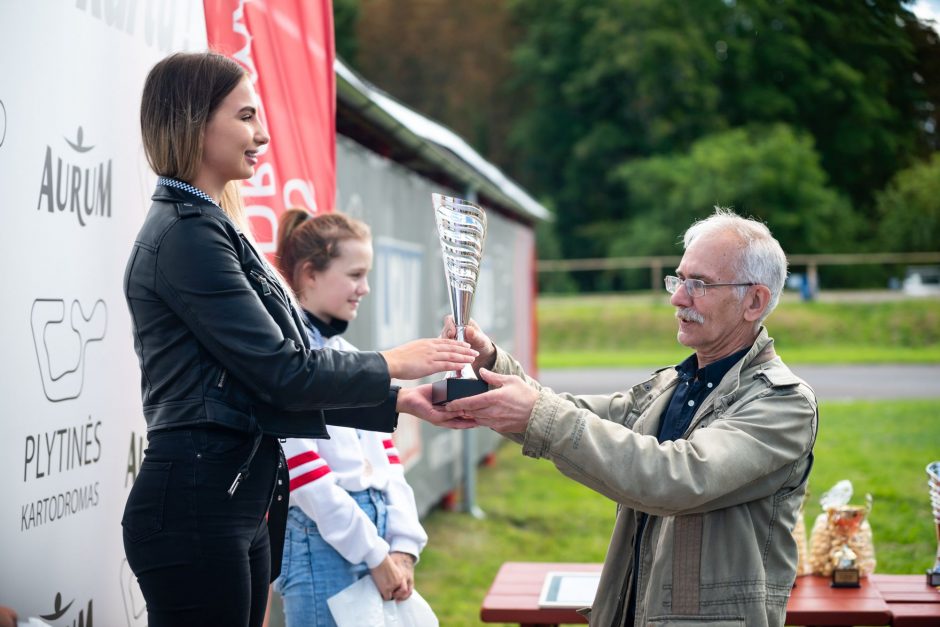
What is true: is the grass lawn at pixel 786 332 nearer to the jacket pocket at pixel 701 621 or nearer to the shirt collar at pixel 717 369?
the shirt collar at pixel 717 369

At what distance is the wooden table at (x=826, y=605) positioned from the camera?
3912 millimetres

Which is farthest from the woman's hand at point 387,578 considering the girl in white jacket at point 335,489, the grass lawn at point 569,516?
the grass lawn at point 569,516

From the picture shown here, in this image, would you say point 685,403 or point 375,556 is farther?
point 375,556

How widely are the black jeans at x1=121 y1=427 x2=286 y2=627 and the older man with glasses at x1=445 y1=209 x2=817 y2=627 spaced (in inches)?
26.0

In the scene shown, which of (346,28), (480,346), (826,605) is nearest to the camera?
(480,346)

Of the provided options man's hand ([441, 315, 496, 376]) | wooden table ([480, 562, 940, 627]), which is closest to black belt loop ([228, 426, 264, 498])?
man's hand ([441, 315, 496, 376])

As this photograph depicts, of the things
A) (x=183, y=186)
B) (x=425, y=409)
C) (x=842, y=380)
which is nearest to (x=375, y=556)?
(x=425, y=409)

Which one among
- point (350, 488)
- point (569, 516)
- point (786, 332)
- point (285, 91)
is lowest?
point (569, 516)

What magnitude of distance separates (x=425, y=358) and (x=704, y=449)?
0.74 meters

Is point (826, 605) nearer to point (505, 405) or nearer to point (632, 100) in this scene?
point (505, 405)

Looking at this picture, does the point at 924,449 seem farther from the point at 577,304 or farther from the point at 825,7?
the point at 577,304

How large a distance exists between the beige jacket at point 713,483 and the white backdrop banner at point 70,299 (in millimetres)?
1202

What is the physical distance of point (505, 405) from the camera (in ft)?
8.47

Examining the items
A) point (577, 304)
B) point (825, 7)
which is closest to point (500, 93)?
point (577, 304)
